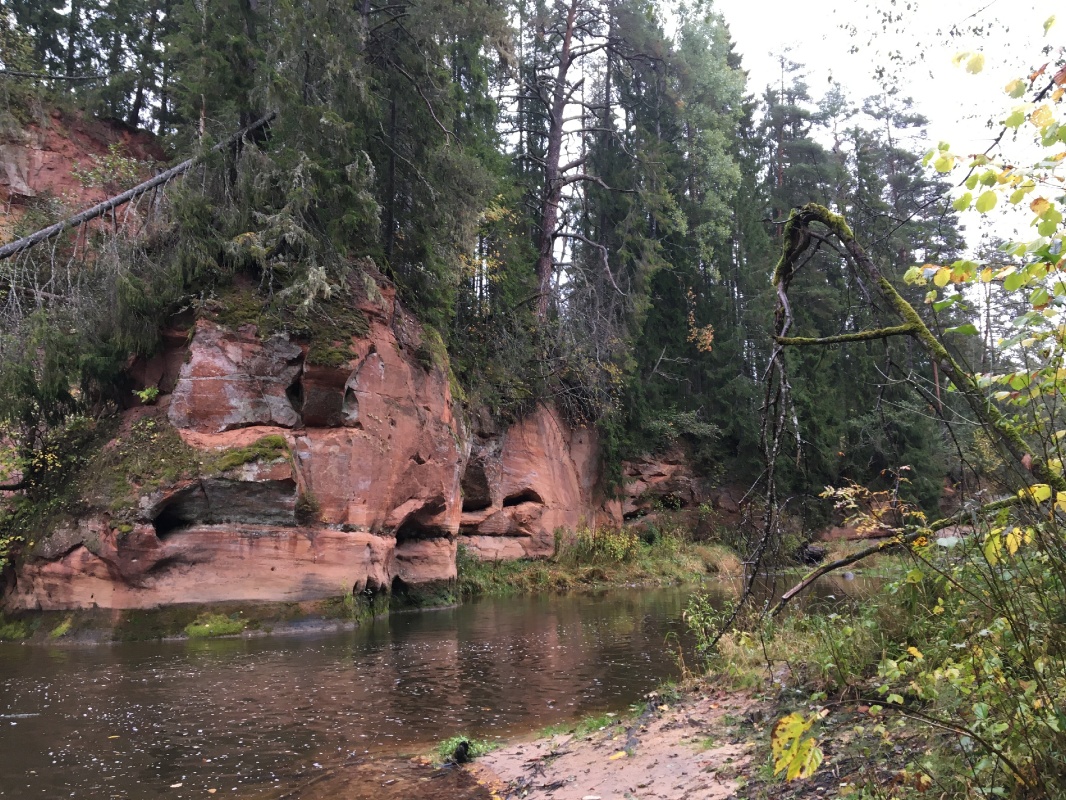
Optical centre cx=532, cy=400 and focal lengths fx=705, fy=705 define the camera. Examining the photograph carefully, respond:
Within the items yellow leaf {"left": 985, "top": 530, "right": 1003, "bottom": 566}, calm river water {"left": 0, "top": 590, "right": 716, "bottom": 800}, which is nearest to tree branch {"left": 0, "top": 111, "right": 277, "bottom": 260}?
calm river water {"left": 0, "top": 590, "right": 716, "bottom": 800}

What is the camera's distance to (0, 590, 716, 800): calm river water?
5.41 meters

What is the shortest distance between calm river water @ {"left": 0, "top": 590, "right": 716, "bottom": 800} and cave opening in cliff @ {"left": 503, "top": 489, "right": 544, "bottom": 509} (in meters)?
9.95

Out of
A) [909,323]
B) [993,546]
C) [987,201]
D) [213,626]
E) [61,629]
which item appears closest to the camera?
[987,201]

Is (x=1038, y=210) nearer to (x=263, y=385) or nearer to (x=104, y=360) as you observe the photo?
(x=263, y=385)

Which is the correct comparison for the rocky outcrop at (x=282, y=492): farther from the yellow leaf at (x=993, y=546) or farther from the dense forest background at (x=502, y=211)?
the yellow leaf at (x=993, y=546)

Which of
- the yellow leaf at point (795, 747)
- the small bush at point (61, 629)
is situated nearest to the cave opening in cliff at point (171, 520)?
the small bush at point (61, 629)

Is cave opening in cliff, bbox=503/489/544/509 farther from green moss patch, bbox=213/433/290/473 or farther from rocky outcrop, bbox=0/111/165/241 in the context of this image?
rocky outcrop, bbox=0/111/165/241

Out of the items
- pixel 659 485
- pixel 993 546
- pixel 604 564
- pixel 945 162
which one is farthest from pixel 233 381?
pixel 659 485

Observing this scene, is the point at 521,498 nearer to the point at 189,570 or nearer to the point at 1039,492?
the point at 189,570

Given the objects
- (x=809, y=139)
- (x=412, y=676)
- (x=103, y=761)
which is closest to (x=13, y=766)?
(x=103, y=761)

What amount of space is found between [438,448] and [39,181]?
524 inches

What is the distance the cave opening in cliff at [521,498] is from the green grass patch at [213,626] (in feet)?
37.0

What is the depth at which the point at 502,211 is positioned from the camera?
2231 cm

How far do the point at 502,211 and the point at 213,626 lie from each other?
589 inches
